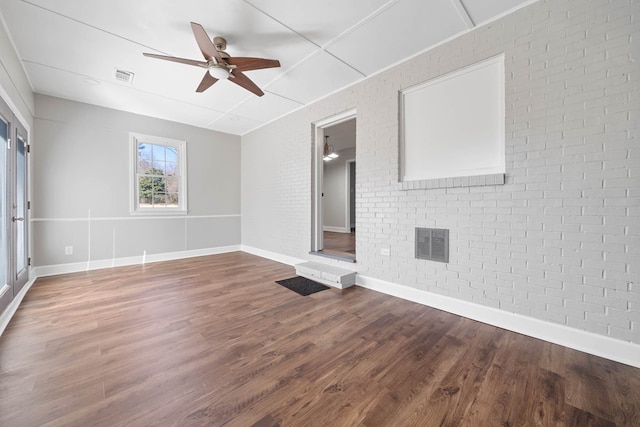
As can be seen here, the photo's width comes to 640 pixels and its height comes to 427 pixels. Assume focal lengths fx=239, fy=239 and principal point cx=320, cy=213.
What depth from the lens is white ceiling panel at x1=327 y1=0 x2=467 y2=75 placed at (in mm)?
2230

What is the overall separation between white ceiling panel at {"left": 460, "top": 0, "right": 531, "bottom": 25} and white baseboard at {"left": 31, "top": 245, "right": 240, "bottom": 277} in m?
6.02

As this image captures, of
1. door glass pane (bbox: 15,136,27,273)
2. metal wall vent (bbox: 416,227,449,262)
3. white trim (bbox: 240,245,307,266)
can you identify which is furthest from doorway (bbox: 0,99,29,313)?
metal wall vent (bbox: 416,227,449,262)

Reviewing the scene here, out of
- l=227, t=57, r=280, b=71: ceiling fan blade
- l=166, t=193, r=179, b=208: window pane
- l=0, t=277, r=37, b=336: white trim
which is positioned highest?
l=227, t=57, r=280, b=71: ceiling fan blade

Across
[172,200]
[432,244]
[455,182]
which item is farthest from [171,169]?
[455,182]

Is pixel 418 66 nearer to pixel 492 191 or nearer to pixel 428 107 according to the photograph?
pixel 428 107

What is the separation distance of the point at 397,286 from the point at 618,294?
181 centimetres

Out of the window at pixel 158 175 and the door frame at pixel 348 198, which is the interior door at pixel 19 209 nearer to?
the window at pixel 158 175

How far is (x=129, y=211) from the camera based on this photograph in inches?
185

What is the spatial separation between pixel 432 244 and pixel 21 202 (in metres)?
5.38

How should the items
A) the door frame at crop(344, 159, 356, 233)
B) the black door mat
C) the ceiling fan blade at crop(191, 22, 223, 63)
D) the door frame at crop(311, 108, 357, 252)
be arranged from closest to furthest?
the ceiling fan blade at crop(191, 22, 223, 63) < the black door mat < the door frame at crop(311, 108, 357, 252) < the door frame at crop(344, 159, 356, 233)

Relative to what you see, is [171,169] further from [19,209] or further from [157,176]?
[19,209]

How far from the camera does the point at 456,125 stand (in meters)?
2.64

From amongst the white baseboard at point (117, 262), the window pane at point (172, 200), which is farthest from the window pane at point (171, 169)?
the white baseboard at point (117, 262)

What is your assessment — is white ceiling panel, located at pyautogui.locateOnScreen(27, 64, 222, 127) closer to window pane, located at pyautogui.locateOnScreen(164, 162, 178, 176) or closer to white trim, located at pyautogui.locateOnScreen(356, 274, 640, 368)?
window pane, located at pyautogui.locateOnScreen(164, 162, 178, 176)
